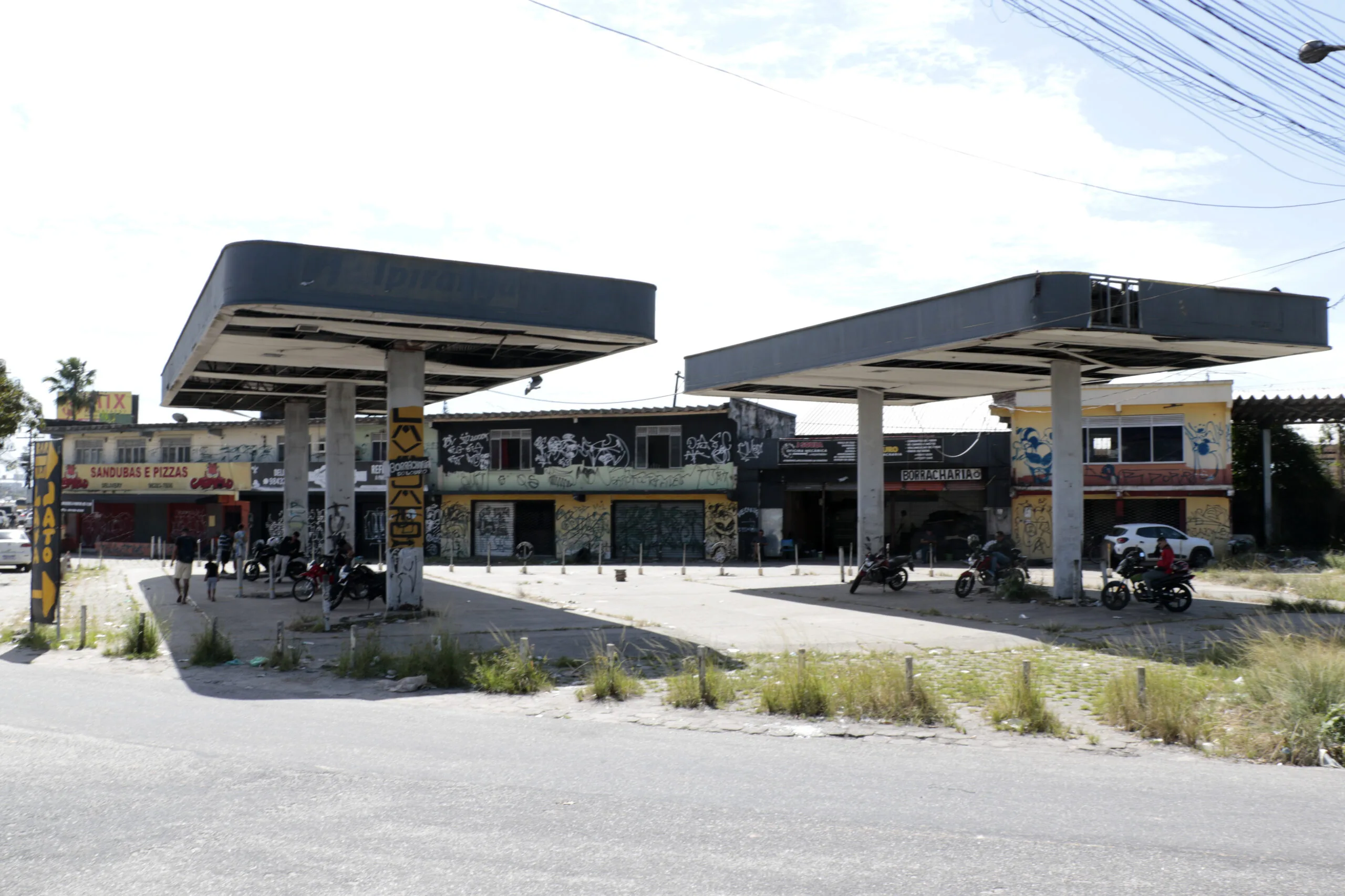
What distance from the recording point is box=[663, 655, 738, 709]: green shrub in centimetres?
1141

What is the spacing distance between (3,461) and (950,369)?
4447 inches

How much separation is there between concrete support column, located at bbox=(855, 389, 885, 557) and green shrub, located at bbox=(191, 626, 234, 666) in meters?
17.5

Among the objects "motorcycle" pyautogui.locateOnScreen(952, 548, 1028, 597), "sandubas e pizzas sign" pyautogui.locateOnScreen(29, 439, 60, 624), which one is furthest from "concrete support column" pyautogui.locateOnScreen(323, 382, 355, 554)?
"motorcycle" pyautogui.locateOnScreen(952, 548, 1028, 597)

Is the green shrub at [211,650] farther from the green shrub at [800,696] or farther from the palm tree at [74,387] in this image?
the palm tree at [74,387]

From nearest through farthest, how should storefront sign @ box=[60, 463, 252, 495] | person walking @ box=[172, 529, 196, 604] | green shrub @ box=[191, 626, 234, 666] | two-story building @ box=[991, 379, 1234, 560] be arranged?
green shrub @ box=[191, 626, 234, 666] → person walking @ box=[172, 529, 196, 604] → two-story building @ box=[991, 379, 1234, 560] → storefront sign @ box=[60, 463, 252, 495]

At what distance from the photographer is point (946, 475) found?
39.4 metres

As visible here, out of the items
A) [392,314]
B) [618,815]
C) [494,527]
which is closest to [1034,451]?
[494,527]

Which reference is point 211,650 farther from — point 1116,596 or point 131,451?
point 131,451

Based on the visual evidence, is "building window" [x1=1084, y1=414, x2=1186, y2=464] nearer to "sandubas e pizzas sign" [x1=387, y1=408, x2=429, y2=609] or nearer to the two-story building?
the two-story building

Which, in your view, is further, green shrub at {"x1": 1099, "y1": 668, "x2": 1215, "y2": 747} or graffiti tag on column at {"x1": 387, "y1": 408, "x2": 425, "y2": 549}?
graffiti tag on column at {"x1": 387, "y1": 408, "x2": 425, "y2": 549}

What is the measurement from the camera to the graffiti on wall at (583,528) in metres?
43.9

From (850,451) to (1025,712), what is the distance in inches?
1195

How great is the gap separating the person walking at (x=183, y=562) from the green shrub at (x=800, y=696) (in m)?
15.0

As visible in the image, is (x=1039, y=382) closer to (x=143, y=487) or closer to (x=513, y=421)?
(x=513, y=421)
